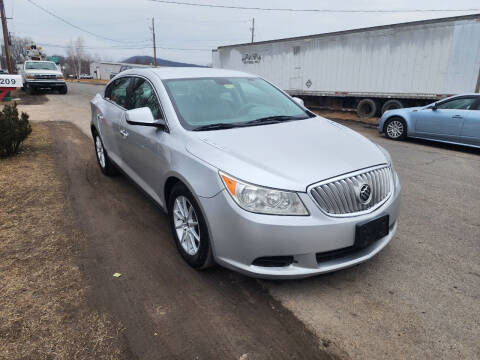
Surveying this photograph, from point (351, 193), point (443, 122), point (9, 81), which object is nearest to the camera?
point (351, 193)

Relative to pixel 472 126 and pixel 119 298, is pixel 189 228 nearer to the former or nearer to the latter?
pixel 119 298

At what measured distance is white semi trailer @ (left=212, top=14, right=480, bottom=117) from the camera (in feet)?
36.8

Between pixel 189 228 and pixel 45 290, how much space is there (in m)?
1.22

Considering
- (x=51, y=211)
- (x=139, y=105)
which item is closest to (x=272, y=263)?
(x=139, y=105)

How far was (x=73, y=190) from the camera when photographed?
509 cm

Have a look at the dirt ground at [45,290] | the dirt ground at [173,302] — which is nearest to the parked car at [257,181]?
the dirt ground at [173,302]

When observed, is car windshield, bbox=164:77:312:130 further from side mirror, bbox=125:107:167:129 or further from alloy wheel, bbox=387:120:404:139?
alloy wheel, bbox=387:120:404:139

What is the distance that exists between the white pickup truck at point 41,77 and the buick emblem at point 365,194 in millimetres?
23766

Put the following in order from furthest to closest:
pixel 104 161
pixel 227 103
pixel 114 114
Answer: pixel 104 161, pixel 114 114, pixel 227 103

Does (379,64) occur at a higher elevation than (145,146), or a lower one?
higher

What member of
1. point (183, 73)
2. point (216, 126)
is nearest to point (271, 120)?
point (216, 126)

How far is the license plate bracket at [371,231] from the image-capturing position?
255 cm

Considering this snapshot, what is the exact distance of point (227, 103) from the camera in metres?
3.67

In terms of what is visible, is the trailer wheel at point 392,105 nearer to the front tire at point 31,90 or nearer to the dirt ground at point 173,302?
the dirt ground at point 173,302
